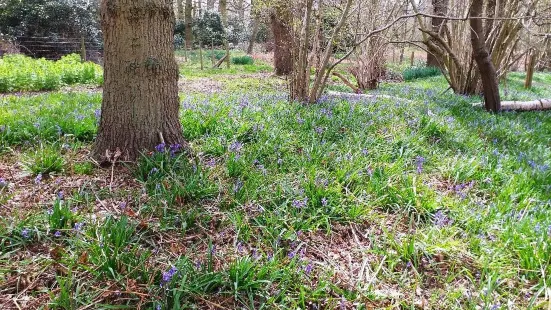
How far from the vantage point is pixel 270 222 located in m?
2.43

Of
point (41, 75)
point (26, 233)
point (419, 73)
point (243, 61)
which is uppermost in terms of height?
point (243, 61)

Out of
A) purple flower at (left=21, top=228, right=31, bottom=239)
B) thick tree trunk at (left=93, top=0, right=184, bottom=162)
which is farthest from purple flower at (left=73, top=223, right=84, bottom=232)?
thick tree trunk at (left=93, top=0, right=184, bottom=162)

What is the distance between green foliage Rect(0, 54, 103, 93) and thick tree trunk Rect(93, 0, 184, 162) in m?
6.44

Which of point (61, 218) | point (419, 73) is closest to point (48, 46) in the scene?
point (419, 73)

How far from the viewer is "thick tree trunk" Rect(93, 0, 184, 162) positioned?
2.81 m

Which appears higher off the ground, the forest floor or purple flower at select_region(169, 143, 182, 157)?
purple flower at select_region(169, 143, 182, 157)

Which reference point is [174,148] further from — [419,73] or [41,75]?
[419,73]

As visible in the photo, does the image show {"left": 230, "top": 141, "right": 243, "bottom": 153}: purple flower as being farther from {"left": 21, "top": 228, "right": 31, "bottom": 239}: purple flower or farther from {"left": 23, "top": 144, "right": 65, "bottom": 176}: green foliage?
{"left": 21, "top": 228, "right": 31, "bottom": 239}: purple flower

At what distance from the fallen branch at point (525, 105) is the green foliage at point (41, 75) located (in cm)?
913

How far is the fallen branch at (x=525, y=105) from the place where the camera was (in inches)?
283

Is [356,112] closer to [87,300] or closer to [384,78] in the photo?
[87,300]

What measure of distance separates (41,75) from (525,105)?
1043cm

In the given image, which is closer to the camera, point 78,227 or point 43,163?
point 78,227

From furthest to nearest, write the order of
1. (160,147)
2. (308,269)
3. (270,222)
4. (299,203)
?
(160,147) → (299,203) → (270,222) → (308,269)
